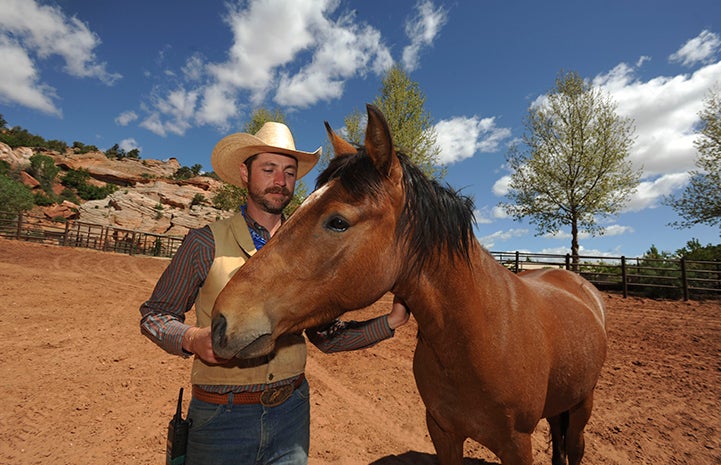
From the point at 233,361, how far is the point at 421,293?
3.54 ft

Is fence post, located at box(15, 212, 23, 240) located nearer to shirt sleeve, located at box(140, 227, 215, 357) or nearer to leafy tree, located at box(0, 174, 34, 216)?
leafy tree, located at box(0, 174, 34, 216)

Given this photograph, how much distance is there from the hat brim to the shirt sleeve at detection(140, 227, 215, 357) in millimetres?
722

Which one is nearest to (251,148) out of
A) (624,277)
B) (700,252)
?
(624,277)

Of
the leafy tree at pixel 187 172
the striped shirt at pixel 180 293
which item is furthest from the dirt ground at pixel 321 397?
the leafy tree at pixel 187 172

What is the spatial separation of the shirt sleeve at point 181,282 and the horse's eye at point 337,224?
0.78 meters

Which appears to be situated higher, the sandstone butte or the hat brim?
the sandstone butte

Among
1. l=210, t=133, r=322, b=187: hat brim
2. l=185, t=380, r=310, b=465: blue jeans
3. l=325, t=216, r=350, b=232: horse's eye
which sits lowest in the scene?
l=185, t=380, r=310, b=465: blue jeans

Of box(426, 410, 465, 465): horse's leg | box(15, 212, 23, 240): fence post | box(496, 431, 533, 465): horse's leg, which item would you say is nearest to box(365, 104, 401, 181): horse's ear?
box(496, 431, 533, 465): horse's leg

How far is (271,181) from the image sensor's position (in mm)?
2234

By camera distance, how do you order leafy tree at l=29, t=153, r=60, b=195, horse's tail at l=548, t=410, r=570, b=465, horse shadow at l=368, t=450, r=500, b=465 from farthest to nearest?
leafy tree at l=29, t=153, r=60, b=195
horse shadow at l=368, t=450, r=500, b=465
horse's tail at l=548, t=410, r=570, b=465

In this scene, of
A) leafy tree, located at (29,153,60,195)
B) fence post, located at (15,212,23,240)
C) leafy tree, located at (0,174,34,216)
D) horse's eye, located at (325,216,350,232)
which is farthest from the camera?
leafy tree, located at (29,153,60,195)

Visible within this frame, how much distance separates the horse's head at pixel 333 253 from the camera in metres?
1.44

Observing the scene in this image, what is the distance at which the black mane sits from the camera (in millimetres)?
1622

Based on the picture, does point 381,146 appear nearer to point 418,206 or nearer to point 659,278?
point 418,206
